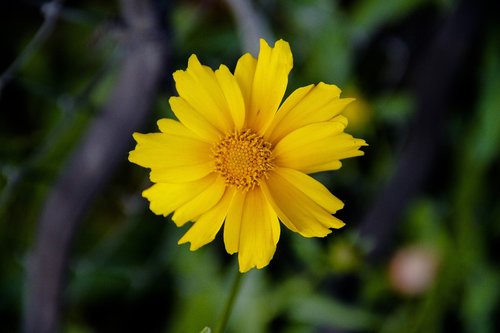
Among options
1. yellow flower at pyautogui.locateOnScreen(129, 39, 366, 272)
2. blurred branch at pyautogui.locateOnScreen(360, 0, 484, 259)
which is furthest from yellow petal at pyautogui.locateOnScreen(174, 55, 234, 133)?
blurred branch at pyautogui.locateOnScreen(360, 0, 484, 259)

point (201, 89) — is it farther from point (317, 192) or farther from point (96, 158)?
point (96, 158)

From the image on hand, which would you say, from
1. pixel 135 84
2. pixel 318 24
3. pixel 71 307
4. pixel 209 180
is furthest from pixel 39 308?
pixel 318 24

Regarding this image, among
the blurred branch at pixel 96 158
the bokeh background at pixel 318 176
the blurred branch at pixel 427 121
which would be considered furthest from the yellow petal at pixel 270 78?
the blurred branch at pixel 427 121

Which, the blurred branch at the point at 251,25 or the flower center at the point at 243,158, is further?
the blurred branch at the point at 251,25

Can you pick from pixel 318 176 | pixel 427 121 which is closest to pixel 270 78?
pixel 318 176

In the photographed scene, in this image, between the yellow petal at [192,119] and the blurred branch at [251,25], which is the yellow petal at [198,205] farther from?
the blurred branch at [251,25]

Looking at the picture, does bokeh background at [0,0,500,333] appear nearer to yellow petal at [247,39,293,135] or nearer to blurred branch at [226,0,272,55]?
blurred branch at [226,0,272,55]
